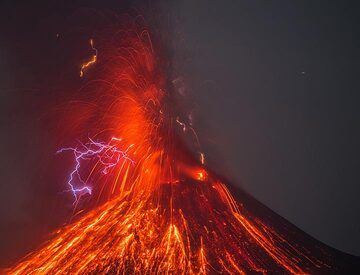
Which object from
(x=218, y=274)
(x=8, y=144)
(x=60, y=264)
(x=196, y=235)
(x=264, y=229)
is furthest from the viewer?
(x=8, y=144)

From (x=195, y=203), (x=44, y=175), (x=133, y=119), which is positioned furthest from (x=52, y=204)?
(x=195, y=203)

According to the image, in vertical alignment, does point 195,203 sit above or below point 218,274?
above

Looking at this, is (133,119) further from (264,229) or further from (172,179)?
(264,229)

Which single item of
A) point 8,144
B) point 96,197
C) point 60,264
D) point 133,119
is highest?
point 133,119

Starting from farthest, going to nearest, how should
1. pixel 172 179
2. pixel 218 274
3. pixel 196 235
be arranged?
pixel 172 179 < pixel 196 235 < pixel 218 274

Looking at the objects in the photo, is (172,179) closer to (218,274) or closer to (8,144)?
(218,274)

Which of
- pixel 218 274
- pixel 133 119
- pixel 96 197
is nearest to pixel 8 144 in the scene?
pixel 96 197

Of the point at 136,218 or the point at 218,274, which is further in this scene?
the point at 136,218
